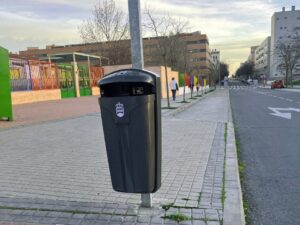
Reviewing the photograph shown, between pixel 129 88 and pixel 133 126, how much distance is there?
394mm

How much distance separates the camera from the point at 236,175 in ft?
15.0

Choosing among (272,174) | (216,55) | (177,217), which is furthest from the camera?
(216,55)

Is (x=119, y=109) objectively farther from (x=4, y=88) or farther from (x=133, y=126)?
(x=4, y=88)

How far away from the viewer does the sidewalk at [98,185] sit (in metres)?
3.34

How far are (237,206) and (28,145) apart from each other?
5.58 meters

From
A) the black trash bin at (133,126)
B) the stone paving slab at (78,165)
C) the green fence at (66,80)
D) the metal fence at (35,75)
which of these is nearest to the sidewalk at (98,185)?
the stone paving slab at (78,165)

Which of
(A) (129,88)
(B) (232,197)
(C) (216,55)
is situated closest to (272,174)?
(B) (232,197)

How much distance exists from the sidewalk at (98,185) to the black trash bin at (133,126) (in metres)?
0.42

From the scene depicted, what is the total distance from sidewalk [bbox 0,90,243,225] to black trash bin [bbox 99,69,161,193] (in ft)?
1.37

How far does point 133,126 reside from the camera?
3.12 meters

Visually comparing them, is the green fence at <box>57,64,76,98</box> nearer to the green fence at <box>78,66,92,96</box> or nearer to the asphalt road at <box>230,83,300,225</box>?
the green fence at <box>78,66,92,96</box>

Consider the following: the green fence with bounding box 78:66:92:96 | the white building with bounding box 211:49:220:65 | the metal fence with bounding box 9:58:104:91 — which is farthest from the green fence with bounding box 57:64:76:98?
the white building with bounding box 211:49:220:65

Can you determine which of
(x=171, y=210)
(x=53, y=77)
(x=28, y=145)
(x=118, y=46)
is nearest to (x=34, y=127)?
(x=28, y=145)

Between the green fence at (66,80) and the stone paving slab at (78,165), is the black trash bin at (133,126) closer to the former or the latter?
the stone paving slab at (78,165)
